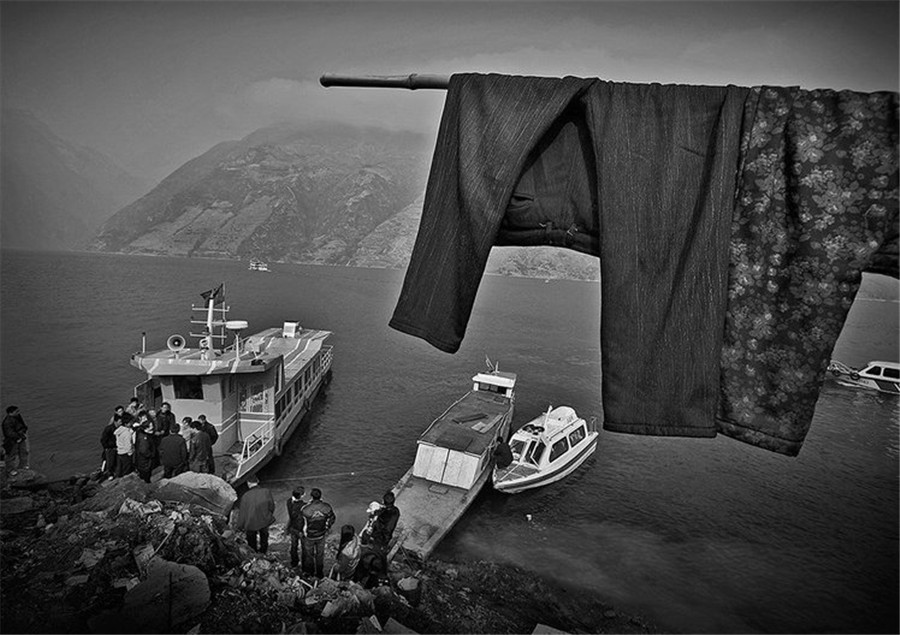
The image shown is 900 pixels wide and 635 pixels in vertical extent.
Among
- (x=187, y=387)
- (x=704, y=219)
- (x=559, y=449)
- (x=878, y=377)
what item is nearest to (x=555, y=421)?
(x=559, y=449)

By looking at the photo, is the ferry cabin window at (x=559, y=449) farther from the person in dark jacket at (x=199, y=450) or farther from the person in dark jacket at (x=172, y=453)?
the person in dark jacket at (x=172, y=453)

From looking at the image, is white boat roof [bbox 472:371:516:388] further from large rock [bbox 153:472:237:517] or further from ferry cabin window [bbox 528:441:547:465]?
large rock [bbox 153:472:237:517]

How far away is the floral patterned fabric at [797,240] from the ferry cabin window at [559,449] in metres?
16.7

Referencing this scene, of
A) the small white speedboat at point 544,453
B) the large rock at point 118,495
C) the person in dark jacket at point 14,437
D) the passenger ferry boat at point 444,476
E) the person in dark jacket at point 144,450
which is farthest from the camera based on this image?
the small white speedboat at point 544,453

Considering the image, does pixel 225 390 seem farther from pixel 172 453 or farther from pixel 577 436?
pixel 577 436

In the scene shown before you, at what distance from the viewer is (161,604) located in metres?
6.00

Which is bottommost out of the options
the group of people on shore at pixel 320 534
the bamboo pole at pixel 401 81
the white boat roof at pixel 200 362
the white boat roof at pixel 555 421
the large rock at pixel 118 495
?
the white boat roof at pixel 555 421

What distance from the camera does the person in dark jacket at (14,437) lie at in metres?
13.1

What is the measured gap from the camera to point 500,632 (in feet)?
33.2

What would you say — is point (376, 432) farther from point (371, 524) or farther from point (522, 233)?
point (522, 233)

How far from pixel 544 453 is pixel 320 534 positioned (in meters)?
10.5

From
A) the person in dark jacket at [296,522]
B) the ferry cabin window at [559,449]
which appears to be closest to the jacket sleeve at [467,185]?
the person in dark jacket at [296,522]

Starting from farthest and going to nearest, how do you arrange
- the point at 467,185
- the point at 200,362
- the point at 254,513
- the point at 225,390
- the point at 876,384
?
the point at 876,384, the point at 225,390, the point at 200,362, the point at 254,513, the point at 467,185

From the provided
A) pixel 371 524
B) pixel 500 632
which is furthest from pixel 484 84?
pixel 500 632
